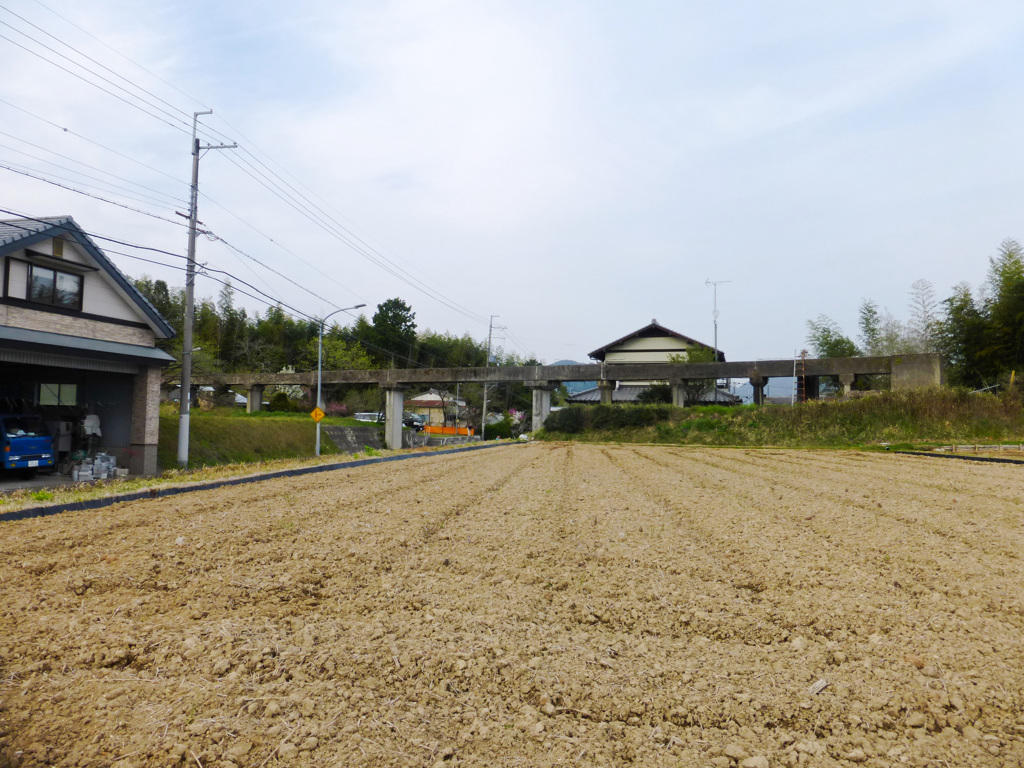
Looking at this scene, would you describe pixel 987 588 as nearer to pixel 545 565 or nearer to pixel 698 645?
pixel 698 645

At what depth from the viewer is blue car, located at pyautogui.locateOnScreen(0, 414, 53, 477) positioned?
46.9 ft

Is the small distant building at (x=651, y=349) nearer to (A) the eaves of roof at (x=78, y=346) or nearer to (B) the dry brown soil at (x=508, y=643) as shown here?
(A) the eaves of roof at (x=78, y=346)

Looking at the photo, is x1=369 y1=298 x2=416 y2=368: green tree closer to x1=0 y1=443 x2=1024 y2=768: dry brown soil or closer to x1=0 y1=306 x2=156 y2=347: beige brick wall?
x1=0 y1=306 x2=156 y2=347: beige brick wall

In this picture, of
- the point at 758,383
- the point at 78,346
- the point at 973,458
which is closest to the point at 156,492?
the point at 78,346

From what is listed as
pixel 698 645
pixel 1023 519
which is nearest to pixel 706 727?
pixel 698 645

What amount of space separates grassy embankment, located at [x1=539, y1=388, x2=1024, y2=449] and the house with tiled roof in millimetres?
19896

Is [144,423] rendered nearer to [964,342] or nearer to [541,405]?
[541,405]

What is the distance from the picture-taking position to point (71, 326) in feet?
53.3

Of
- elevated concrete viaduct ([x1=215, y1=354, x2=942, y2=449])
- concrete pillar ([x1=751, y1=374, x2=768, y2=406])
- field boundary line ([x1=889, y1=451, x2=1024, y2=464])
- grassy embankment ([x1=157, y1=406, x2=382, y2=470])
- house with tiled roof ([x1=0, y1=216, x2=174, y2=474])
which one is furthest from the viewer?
concrete pillar ([x1=751, y1=374, x2=768, y2=406])

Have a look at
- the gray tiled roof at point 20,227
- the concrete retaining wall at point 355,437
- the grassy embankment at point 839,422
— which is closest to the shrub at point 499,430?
the concrete retaining wall at point 355,437

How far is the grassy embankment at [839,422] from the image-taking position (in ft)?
76.1

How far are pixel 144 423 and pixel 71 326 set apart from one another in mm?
2989

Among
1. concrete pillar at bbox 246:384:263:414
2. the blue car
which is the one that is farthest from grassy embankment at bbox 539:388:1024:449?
the blue car

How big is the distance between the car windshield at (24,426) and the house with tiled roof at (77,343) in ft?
2.49
